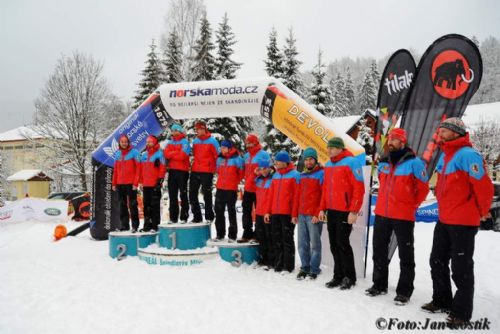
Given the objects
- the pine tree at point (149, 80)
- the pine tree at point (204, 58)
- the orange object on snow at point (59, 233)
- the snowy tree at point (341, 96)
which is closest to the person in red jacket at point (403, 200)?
the orange object on snow at point (59, 233)

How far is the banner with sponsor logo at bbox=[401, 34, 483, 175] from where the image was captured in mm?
4812

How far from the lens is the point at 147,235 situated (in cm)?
739

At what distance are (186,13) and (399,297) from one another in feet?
70.2

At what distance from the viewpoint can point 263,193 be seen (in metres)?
6.05

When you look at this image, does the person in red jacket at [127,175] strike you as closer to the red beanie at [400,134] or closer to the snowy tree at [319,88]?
the red beanie at [400,134]

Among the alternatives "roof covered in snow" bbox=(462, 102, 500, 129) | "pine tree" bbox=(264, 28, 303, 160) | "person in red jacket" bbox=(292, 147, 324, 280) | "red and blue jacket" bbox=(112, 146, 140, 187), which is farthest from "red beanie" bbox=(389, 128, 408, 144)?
"roof covered in snow" bbox=(462, 102, 500, 129)

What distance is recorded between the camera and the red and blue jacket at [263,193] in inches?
236

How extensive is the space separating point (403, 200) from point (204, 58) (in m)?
18.7

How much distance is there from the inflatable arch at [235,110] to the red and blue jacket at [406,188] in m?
1.86

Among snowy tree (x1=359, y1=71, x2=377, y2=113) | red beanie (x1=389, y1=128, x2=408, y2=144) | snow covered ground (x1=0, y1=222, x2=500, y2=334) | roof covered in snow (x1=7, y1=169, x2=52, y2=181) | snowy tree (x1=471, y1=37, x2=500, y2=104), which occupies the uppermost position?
snowy tree (x1=471, y1=37, x2=500, y2=104)

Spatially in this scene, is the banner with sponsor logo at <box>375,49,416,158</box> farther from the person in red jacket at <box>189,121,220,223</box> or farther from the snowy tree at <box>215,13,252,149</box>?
the snowy tree at <box>215,13,252,149</box>

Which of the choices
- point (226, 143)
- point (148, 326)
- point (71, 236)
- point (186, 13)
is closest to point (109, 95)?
point (186, 13)

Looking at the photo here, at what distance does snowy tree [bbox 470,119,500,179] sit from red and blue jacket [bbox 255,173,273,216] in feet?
95.6

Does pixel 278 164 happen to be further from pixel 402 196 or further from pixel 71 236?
pixel 71 236
